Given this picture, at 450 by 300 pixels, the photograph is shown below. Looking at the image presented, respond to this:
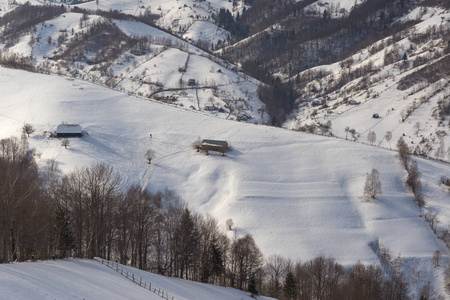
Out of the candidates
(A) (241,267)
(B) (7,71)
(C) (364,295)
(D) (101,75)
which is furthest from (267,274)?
(D) (101,75)

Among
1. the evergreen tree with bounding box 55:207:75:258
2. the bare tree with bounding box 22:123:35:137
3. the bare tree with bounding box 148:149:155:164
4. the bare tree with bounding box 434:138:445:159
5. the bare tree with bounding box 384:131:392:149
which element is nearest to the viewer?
the evergreen tree with bounding box 55:207:75:258

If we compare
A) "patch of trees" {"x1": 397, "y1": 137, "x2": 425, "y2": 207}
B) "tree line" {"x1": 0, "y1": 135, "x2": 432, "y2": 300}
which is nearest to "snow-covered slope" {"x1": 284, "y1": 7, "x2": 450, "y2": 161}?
"patch of trees" {"x1": 397, "y1": 137, "x2": 425, "y2": 207}

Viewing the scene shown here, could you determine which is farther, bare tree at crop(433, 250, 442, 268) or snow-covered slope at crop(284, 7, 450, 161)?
snow-covered slope at crop(284, 7, 450, 161)

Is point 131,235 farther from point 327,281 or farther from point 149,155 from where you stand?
point 149,155

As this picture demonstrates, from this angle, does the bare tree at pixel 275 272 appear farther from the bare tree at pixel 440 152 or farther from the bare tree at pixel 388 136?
the bare tree at pixel 388 136

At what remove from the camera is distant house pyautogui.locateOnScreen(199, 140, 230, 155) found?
8762cm

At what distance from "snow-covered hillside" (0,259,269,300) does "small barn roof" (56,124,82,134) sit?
52.3 m

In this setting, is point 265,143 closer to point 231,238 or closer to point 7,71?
point 231,238

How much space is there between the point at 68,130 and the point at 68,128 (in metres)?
0.60

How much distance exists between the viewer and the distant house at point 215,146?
287ft

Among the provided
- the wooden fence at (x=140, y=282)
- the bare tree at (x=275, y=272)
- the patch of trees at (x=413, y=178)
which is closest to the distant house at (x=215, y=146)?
the bare tree at (x=275, y=272)

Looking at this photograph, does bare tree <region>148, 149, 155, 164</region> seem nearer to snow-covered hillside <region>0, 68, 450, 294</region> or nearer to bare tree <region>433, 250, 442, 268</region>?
snow-covered hillside <region>0, 68, 450, 294</region>

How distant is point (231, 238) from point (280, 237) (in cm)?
780

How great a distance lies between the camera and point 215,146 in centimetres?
8775
